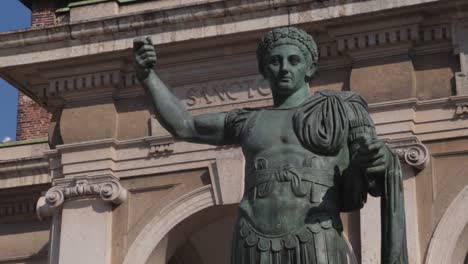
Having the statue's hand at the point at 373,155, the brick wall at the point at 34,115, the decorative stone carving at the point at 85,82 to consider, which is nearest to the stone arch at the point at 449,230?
the decorative stone carving at the point at 85,82

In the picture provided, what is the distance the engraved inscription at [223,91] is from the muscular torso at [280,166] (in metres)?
9.77

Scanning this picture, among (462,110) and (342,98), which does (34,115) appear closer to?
(462,110)

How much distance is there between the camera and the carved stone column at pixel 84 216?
53.8ft

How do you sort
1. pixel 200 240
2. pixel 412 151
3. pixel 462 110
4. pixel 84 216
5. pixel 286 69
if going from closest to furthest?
pixel 286 69
pixel 412 151
pixel 462 110
pixel 84 216
pixel 200 240

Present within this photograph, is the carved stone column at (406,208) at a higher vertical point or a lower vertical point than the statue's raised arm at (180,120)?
higher

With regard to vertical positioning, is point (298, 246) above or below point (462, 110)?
below

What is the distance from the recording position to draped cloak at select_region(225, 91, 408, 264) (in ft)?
20.0

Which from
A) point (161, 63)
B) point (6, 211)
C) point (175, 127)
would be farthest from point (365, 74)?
point (175, 127)

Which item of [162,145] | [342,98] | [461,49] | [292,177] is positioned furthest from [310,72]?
[162,145]

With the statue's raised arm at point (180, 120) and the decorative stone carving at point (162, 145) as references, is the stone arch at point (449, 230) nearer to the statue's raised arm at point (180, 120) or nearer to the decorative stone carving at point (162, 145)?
the decorative stone carving at point (162, 145)

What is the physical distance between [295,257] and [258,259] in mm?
170

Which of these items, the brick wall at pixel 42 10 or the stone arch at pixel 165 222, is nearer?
the stone arch at pixel 165 222

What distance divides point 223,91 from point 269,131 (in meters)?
10.2

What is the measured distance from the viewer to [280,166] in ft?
20.6
